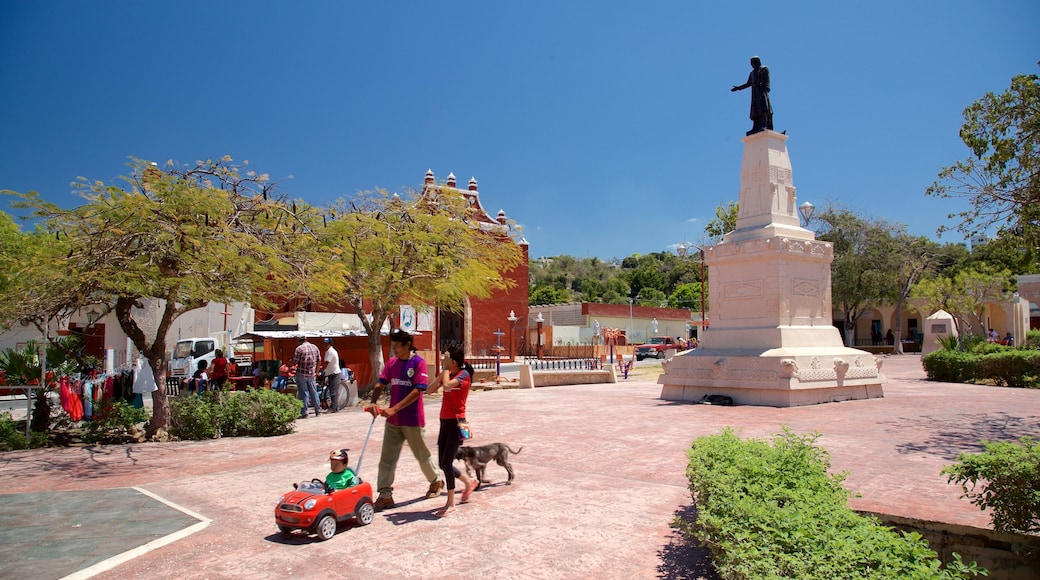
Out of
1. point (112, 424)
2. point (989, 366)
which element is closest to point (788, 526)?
point (112, 424)

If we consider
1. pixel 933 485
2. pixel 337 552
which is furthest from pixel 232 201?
pixel 933 485

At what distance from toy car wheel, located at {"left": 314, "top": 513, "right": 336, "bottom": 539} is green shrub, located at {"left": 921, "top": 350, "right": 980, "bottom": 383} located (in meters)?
21.4

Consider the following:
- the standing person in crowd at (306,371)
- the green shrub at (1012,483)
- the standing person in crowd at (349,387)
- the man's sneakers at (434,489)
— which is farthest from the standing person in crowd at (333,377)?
the green shrub at (1012,483)

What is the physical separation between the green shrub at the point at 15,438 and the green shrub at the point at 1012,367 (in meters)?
23.7

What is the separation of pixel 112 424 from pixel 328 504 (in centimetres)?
778

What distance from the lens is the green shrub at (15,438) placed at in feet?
35.0

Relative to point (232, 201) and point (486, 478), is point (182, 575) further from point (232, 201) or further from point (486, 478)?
point (232, 201)

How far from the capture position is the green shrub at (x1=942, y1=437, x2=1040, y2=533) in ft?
13.9

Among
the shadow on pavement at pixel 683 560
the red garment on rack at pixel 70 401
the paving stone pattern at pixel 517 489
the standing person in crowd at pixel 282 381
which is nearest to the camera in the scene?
the shadow on pavement at pixel 683 560

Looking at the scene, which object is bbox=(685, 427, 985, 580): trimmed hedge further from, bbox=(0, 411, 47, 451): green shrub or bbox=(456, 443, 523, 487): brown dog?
bbox=(0, 411, 47, 451): green shrub

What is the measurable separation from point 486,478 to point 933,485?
15.0ft

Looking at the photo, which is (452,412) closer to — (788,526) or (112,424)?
(788,526)

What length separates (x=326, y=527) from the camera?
5.52 meters

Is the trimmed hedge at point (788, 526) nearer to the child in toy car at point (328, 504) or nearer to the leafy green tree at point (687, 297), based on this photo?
the child in toy car at point (328, 504)
